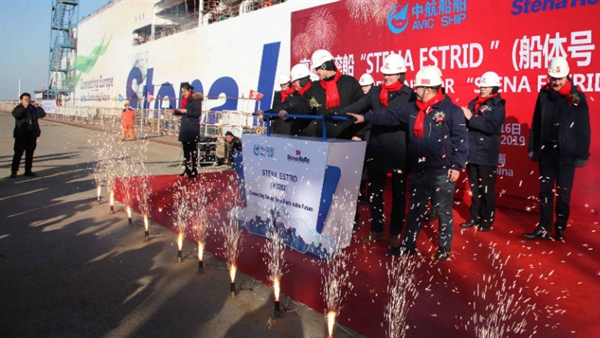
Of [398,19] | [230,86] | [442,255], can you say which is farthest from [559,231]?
[230,86]

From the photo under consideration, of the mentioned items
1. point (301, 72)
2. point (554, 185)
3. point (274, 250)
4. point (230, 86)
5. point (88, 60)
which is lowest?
point (274, 250)

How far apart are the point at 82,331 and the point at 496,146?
509cm

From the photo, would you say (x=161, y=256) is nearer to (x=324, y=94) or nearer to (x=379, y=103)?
(x=324, y=94)

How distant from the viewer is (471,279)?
14.5 feet

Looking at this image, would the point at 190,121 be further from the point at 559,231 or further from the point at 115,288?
the point at 559,231

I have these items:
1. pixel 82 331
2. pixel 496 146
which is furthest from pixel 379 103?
pixel 82 331

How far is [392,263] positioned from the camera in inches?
184

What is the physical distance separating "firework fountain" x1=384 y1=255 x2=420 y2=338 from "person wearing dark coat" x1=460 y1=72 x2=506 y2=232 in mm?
1827

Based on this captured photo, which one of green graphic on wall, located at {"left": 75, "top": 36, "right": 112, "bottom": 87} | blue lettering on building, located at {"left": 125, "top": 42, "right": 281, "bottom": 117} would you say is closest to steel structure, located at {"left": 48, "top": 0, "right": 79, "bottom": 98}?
green graphic on wall, located at {"left": 75, "top": 36, "right": 112, "bottom": 87}

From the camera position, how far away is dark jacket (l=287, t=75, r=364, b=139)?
5695mm

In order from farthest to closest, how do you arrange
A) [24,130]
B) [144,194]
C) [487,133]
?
[24,130]
[144,194]
[487,133]

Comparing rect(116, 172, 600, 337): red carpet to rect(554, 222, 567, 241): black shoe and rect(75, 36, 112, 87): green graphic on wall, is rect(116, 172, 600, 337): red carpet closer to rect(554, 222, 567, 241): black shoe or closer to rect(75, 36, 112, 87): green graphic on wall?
rect(554, 222, 567, 241): black shoe

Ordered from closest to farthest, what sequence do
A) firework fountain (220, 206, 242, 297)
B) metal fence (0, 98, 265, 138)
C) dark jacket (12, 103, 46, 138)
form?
firework fountain (220, 206, 242, 297) → dark jacket (12, 103, 46, 138) → metal fence (0, 98, 265, 138)

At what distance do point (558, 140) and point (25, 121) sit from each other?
33.8 feet
